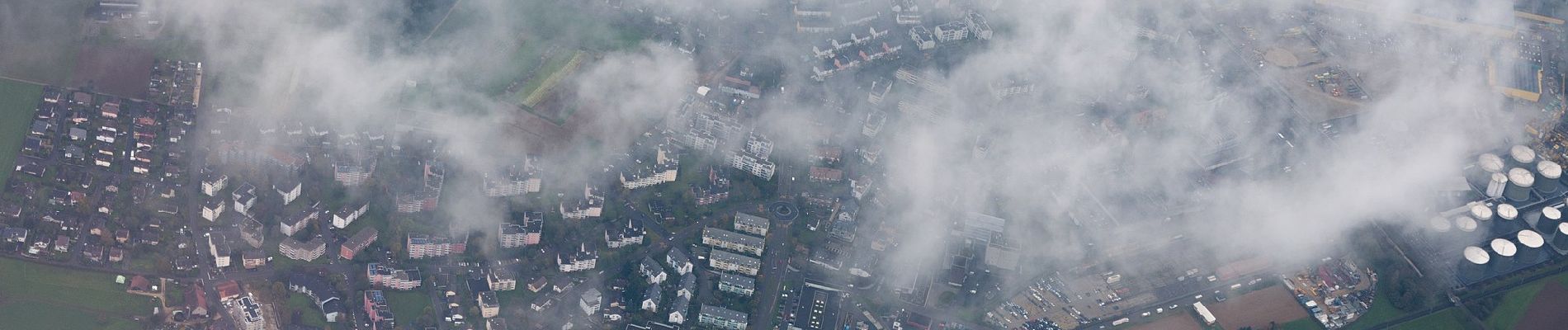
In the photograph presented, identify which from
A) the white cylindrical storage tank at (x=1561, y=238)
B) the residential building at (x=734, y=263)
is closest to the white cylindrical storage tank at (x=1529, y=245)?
the white cylindrical storage tank at (x=1561, y=238)

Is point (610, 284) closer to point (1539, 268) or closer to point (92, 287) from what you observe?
point (92, 287)

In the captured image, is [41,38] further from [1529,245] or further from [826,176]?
[1529,245]

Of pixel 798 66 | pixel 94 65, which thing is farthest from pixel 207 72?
pixel 798 66

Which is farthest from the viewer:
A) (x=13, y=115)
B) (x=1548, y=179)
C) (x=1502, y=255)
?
(x=1548, y=179)

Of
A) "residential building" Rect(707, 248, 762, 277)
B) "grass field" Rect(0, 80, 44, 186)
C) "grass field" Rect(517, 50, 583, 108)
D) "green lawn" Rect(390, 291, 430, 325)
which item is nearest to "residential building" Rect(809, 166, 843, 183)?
"residential building" Rect(707, 248, 762, 277)

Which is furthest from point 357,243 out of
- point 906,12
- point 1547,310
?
point 1547,310

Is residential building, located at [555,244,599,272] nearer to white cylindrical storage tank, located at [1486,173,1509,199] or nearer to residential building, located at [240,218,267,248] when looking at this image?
residential building, located at [240,218,267,248]
